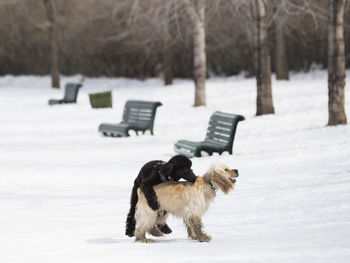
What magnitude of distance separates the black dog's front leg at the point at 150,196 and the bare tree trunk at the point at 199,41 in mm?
16709

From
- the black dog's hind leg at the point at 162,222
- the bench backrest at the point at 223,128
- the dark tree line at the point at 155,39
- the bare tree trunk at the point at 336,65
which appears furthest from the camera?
the dark tree line at the point at 155,39

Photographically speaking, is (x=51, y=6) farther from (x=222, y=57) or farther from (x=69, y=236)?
(x=69, y=236)

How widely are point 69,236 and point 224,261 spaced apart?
1937mm

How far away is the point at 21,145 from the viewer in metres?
16.3

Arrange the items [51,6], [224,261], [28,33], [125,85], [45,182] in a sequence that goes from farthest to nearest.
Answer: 1. [28,33]
2. [125,85]
3. [51,6]
4. [45,182]
5. [224,261]

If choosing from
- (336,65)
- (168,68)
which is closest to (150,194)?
(336,65)

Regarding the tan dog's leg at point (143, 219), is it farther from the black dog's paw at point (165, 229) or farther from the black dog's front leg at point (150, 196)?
the black dog's paw at point (165, 229)

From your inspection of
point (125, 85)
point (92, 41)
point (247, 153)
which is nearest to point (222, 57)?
point (125, 85)

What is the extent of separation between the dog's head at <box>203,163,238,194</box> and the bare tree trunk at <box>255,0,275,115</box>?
494 inches

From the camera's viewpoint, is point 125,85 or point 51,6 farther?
point 125,85

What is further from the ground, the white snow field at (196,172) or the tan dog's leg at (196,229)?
the tan dog's leg at (196,229)

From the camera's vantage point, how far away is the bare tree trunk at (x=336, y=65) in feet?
50.9

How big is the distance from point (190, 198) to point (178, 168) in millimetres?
277

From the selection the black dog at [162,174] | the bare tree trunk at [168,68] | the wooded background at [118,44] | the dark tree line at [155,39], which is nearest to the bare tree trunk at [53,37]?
the dark tree line at [155,39]
